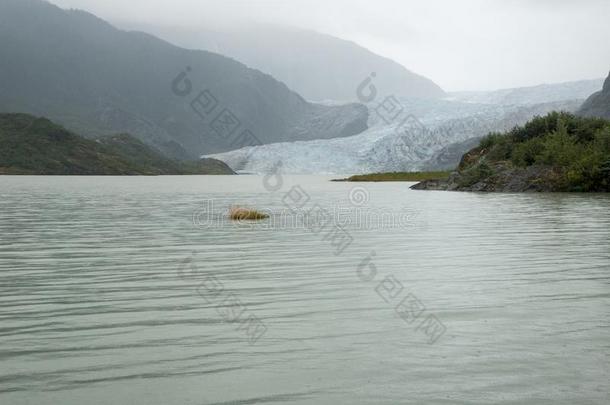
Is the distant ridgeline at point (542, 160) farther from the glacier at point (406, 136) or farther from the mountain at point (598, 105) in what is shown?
the mountain at point (598, 105)

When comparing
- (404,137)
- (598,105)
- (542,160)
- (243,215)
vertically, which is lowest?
(404,137)

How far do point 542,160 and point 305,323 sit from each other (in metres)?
66.8

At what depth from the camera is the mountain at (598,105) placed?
6772 inches

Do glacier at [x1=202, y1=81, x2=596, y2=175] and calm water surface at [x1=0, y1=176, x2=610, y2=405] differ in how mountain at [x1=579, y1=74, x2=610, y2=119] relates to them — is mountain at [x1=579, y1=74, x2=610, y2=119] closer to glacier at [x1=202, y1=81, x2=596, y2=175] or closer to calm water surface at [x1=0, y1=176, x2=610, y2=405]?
glacier at [x1=202, y1=81, x2=596, y2=175]

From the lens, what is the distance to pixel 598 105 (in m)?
177

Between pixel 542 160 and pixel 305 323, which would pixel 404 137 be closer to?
pixel 542 160

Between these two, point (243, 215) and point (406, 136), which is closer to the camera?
point (243, 215)

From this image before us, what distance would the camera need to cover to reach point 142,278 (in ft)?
53.8

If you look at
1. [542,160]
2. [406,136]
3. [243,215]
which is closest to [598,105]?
[406,136]

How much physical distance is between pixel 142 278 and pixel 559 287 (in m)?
9.25

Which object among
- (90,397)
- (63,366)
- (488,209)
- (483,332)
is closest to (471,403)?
(483,332)

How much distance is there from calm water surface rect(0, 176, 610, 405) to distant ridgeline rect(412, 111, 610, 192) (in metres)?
47.3

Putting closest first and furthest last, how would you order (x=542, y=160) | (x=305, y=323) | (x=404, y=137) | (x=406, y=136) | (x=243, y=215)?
(x=305, y=323) < (x=243, y=215) < (x=542, y=160) < (x=404, y=137) < (x=406, y=136)

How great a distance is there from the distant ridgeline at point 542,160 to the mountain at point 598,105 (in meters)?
97.2
